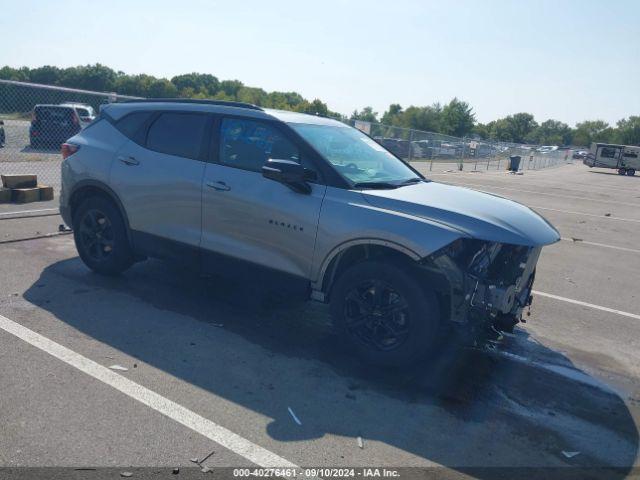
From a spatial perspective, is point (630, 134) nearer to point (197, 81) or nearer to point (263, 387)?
point (197, 81)

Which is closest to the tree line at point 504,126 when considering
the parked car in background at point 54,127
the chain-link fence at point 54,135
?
the chain-link fence at point 54,135

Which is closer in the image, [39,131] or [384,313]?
[384,313]

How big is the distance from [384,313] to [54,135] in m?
14.5

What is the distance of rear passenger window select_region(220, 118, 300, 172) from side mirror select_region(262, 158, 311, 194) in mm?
296

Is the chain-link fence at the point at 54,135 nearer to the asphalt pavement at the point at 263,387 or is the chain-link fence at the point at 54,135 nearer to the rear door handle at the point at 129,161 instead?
the rear door handle at the point at 129,161

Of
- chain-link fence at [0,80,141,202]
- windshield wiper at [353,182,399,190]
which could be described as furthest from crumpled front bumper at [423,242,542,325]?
chain-link fence at [0,80,141,202]

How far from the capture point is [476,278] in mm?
3971

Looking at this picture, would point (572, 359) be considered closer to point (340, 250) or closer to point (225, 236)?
point (340, 250)

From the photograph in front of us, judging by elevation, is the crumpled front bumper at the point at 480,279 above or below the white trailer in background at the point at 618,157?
below

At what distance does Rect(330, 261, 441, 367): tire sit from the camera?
156 inches

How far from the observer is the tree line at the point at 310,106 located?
57934 millimetres

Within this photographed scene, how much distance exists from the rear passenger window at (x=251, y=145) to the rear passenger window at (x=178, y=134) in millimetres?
282

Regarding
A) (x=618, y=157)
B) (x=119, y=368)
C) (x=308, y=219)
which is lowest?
(x=119, y=368)

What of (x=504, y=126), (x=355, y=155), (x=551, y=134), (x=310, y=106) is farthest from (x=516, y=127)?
(x=355, y=155)
